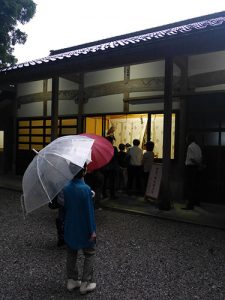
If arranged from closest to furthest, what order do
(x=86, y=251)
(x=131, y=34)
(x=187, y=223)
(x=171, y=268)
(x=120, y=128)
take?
(x=86, y=251) < (x=171, y=268) < (x=187, y=223) < (x=120, y=128) < (x=131, y=34)

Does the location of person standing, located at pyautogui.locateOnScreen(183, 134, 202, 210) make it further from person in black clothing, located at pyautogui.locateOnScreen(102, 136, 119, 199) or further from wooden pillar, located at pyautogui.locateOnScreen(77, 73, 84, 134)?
wooden pillar, located at pyautogui.locateOnScreen(77, 73, 84, 134)

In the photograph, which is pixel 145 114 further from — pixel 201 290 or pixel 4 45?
pixel 4 45

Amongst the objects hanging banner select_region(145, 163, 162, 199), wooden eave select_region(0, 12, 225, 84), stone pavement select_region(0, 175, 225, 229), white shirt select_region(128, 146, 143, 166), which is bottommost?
stone pavement select_region(0, 175, 225, 229)

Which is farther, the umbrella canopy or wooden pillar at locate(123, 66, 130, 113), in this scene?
wooden pillar at locate(123, 66, 130, 113)

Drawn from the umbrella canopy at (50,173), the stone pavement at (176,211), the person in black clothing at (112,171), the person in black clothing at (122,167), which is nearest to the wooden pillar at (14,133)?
the person in black clothing at (122,167)

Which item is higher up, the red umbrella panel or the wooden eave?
the wooden eave

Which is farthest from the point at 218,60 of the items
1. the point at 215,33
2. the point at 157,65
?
the point at 215,33

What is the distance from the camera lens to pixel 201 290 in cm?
340

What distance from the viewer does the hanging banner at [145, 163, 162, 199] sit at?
24.5 ft

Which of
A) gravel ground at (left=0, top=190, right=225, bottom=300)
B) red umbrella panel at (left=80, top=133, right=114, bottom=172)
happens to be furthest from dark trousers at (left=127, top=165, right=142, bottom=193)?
red umbrella panel at (left=80, top=133, right=114, bottom=172)

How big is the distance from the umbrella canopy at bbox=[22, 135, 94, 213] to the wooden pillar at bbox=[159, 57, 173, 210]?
3783mm

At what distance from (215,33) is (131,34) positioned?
7.12m

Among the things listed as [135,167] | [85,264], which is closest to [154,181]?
[135,167]

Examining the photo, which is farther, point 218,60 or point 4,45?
point 4,45
